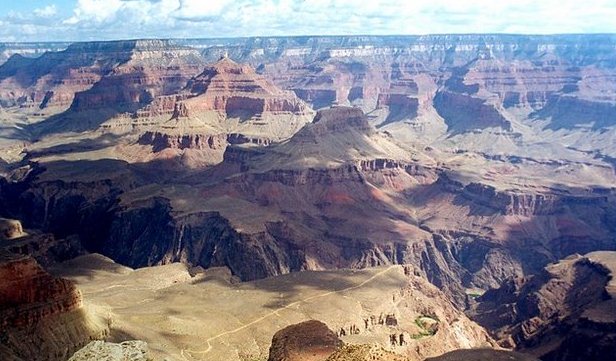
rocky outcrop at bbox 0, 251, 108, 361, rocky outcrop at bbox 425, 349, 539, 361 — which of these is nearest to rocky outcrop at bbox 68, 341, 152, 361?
rocky outcrop at bbox 0, 251, 108, 361

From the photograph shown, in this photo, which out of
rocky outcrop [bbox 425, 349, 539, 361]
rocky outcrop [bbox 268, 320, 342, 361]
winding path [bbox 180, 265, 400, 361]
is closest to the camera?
rocky outcrop [bbox 268, 320, 342, 361]

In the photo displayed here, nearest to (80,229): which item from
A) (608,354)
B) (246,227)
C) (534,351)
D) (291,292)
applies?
(246,227)

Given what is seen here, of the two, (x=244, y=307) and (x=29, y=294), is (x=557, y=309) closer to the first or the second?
(x=244, y=307)

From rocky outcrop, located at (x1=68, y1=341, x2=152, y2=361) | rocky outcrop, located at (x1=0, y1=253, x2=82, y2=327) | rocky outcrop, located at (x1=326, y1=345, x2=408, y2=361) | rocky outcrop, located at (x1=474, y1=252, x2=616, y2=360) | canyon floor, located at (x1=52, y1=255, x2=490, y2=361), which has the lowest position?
rocky outcrop, located at (x1=474, y1=252, x2=616, y2=360)

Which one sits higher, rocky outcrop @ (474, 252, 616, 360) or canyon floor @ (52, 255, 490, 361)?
canyon floor @ (52, 255, 490, 361)

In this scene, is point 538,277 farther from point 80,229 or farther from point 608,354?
point 80,229

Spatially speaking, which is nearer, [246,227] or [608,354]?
[608,354]

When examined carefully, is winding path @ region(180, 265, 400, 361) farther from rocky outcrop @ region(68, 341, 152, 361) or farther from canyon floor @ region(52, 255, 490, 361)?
rocky outcrop @ region(68, 341, 152, 361)
